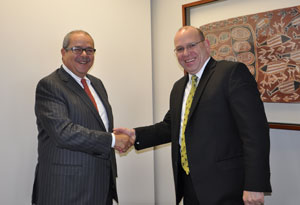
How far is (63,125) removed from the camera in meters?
1.59

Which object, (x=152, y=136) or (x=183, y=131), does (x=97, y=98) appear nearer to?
(x=152, y=136)

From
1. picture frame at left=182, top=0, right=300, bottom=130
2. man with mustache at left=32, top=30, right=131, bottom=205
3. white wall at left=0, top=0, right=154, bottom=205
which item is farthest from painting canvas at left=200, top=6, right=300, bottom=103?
man with mustache at left=32, top=30, right=131, bottom=205

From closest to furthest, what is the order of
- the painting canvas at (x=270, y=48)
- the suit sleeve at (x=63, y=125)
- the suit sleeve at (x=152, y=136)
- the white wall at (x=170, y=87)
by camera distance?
1. the suit sleeve at (x=63, y=125)
2. the painting canvas at (x=270, y=48)
3. the white wall at (x=170, y=87)
4. the suit sleeve at (x=152, y=136)

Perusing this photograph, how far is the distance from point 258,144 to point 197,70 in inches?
24.3

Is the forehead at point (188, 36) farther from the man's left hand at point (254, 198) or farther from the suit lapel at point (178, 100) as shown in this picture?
the man's left hand at point (254, 198)

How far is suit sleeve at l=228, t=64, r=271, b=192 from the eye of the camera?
1.38 metres

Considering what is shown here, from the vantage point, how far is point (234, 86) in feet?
4.83

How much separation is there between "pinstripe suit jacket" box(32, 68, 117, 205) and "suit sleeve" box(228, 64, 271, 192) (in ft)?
2.64

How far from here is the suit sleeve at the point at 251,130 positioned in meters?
1.38

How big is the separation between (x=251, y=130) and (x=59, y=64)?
1.51 meters

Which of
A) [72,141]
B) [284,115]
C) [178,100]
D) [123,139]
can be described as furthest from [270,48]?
[72,141]

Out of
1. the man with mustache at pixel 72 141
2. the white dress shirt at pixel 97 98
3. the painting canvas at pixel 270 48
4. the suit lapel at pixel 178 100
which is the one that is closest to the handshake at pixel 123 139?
the man with mustache at pixel 72 141

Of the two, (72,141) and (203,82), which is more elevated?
(203,82)

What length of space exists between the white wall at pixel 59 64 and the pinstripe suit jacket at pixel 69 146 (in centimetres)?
27
